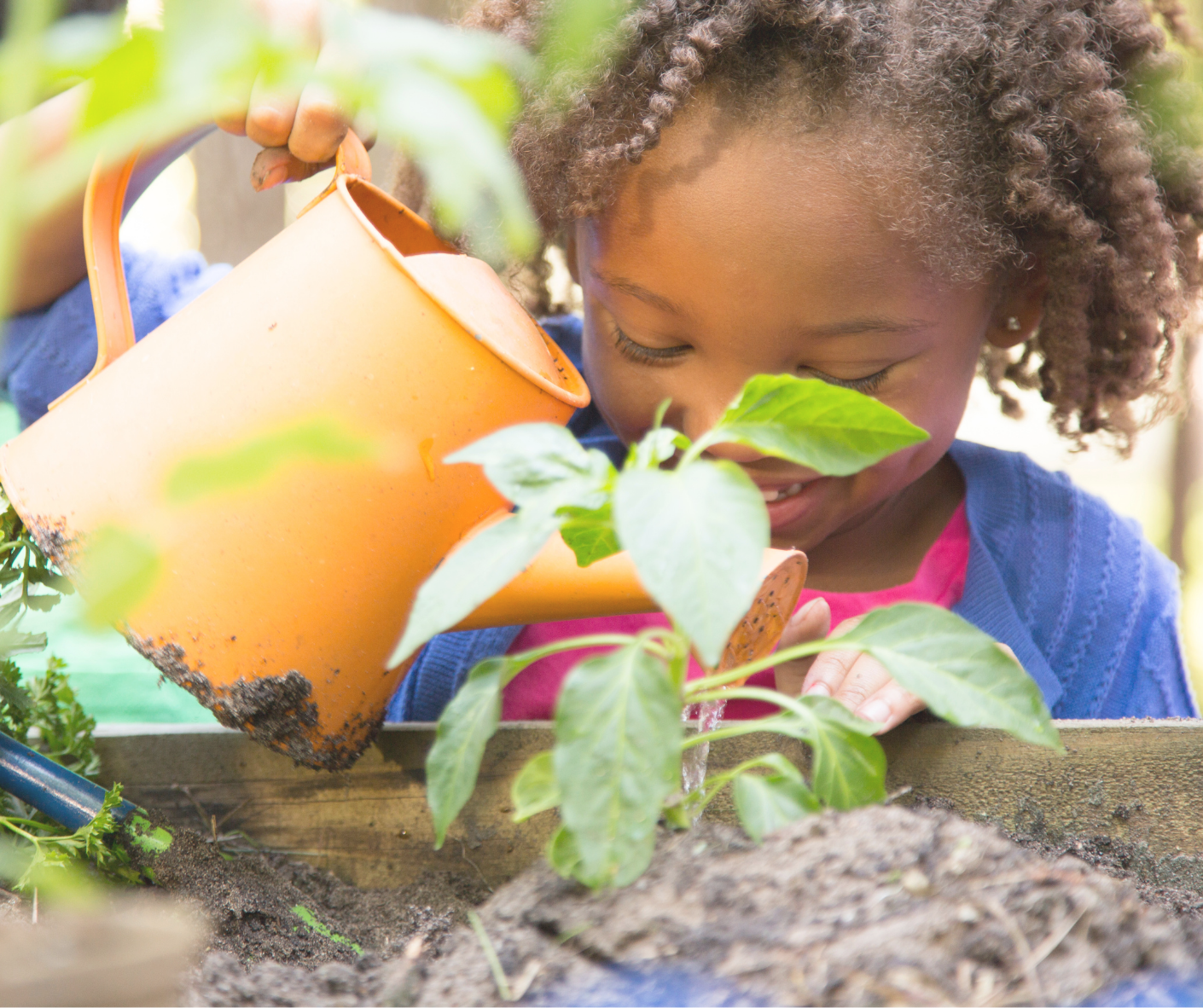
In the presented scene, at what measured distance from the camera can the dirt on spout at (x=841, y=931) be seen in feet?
1.21

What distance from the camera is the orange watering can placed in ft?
2.07

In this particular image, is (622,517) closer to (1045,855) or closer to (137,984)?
(137,984)

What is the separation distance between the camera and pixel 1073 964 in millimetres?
381

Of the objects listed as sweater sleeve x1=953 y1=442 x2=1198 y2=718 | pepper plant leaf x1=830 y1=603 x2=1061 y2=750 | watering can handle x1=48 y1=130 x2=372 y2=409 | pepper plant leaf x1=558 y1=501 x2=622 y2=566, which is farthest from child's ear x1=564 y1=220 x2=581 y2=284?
pepper plant leaf x1=830 y1=603 x2=1061 y2=750

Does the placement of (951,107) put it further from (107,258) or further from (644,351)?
(107,258)

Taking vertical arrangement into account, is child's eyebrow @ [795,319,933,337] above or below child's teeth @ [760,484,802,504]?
above

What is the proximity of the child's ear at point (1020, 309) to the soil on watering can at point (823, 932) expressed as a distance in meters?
0.76

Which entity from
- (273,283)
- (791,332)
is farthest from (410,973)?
(791,332)

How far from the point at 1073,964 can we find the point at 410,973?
10.5 inches

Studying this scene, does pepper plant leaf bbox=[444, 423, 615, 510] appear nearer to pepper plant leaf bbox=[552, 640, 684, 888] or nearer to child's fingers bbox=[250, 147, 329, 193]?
pepper plant leaf bbox=[552, 640, 684, 888]

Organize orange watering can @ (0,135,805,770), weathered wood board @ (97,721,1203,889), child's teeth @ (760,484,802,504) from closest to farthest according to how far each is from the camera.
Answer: orange watering can @ (0,135,805,770)
weathered wood board @ (97,721,1203,889)
child's teeth @ (760,484,802,504)

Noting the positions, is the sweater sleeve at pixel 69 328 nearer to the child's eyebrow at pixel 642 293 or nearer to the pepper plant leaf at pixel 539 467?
the child's eyebrow at pixel 642 293

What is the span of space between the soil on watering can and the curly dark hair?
600 mm

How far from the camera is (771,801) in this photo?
45 centimetres
